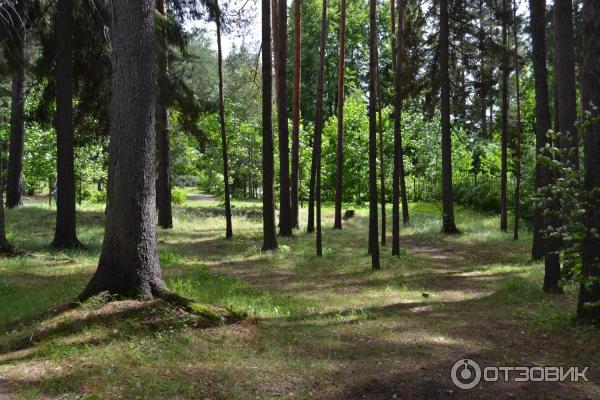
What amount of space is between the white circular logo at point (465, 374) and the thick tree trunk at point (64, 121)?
10342mm

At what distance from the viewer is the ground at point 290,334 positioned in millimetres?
4332

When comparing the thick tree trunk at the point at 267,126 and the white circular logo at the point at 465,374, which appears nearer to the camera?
the white circular logo at the point at 465,374

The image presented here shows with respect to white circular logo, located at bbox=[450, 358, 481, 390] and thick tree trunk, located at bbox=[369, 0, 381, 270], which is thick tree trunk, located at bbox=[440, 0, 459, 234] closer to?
thick tree trunk, located at bbox=[369, 0, 381, 270]

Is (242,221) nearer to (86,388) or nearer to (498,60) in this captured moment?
(498,60)

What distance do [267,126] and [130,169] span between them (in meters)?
8.31

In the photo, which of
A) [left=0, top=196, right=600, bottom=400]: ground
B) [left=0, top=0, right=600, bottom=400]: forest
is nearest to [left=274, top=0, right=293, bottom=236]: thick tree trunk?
[left=0, top=0, right=600, bottom=400]: forest

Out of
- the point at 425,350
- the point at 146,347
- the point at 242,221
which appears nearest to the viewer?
the point at 146,347

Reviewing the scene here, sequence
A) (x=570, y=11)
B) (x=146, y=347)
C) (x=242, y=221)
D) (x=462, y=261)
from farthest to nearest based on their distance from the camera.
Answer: (x=242, y=221)
(x=462, y=261)
(x=570, y=11)
(x=146, y=347)

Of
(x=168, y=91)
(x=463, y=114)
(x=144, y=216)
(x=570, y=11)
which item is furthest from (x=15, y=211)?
(x=570, y=11)

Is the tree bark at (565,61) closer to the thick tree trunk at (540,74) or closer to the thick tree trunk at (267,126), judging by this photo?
the thick tree trunk at (540,74)

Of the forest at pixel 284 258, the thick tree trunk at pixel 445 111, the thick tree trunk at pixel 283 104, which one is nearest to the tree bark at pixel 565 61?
the forest at pixel 284 258

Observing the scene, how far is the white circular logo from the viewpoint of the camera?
14.7ft

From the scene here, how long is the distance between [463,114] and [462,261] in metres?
7.39

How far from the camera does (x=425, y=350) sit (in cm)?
548
